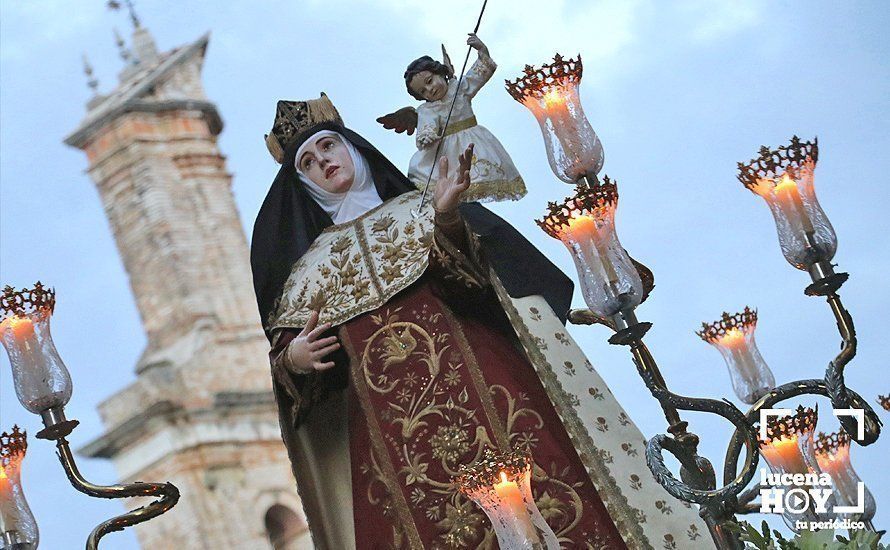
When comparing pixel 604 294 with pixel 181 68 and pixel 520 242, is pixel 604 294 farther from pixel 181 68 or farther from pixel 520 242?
pixel 181 68

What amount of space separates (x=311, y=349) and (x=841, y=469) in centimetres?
207

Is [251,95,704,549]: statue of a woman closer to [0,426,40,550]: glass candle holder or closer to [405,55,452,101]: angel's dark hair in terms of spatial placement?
A: [405,55,452,101]: angel's dark hair

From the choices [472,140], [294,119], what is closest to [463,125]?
[472,140]

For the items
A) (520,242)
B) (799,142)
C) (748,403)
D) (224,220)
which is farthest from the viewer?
(224,220)

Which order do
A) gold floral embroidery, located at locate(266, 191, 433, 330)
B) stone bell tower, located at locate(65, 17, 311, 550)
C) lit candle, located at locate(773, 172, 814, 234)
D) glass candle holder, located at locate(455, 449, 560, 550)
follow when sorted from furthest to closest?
stone bell tower, located at locate(65, 17, 311, 550), gold floral embroidery, located at locate(266, 191, 433, 330), lit candle, located at locate(773, 172, 814, 234), glass candle holder, located at locate(455, 449, 560, 550)

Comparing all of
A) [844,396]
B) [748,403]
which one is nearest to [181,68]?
[748,403]

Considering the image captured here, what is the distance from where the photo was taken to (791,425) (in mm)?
6367

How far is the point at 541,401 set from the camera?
660 cm

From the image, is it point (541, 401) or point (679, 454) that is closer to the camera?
point (679, 454)

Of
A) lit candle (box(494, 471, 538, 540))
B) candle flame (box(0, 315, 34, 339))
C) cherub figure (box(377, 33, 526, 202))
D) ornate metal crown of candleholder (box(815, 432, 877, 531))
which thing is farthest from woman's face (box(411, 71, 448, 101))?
lit candle (box(494, 471, 538, 540))

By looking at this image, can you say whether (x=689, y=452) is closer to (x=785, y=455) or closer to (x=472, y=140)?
(x=785, y=455)

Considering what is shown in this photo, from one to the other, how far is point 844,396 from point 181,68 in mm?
13630

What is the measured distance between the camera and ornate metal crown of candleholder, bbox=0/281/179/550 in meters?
6.91

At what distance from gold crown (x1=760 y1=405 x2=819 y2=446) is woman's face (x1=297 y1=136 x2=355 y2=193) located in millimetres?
1782
